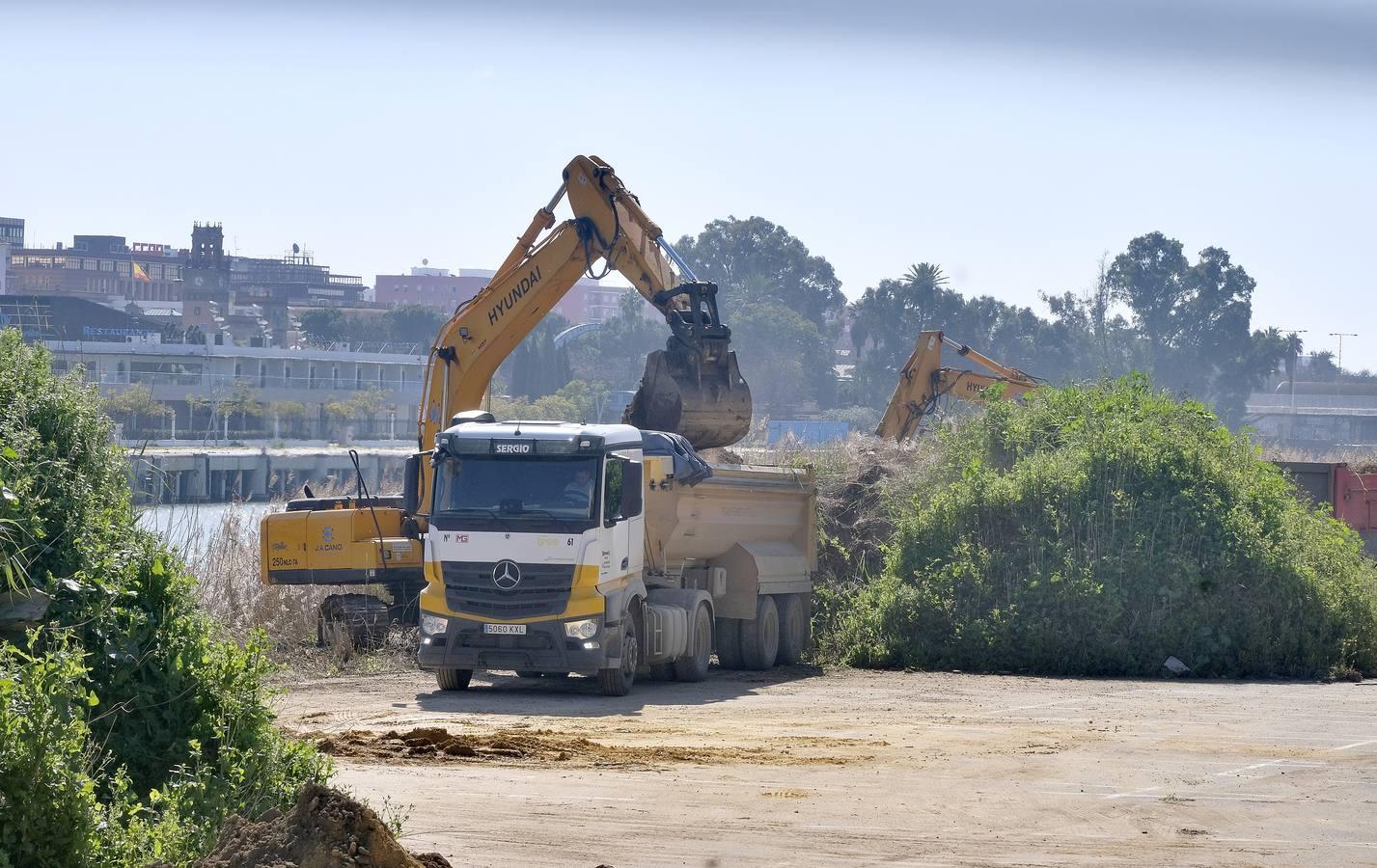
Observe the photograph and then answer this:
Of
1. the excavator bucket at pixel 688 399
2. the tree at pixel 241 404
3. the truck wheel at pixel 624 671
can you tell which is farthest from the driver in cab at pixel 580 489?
the tree at pixel 241 404

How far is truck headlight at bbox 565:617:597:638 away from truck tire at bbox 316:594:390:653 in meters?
5.52

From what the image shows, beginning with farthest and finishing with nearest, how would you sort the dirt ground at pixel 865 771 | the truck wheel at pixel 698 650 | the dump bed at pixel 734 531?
the truck wheel at pixel 698 650 → the dump bed at pixel 734 531 → the dirt ground at pixel 865 771

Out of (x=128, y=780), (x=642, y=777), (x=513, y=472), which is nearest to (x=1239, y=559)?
(x=513, y=472)

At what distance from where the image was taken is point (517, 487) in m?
18.9

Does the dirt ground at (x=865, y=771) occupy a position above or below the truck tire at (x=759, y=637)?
below

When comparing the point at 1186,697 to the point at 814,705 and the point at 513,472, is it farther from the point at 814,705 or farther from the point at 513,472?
the point at 513,472

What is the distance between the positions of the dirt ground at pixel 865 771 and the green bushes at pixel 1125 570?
1457mm

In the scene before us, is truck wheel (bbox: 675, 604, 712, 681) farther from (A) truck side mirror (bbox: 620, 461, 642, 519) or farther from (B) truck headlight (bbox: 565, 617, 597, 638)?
(B) truck headlight (bbox: 565, 617, 597, 638)

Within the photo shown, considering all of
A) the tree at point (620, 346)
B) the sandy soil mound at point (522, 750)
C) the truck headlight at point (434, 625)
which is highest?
the tree at point (620, 346)

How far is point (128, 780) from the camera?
8695mm

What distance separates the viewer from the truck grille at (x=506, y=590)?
18531mm

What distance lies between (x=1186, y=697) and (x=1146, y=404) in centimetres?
649

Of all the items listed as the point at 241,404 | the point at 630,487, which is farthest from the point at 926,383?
the point at 241,404

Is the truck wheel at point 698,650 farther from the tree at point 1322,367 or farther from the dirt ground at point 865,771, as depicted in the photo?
the tree at point 1322,367
